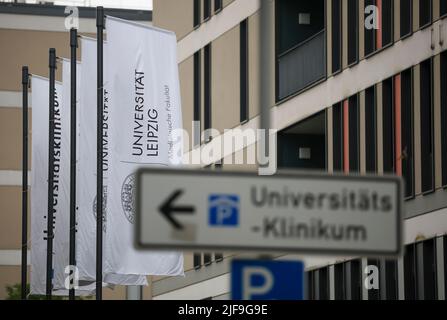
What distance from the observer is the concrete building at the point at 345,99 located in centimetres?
3206

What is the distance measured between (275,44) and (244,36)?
2540 millimetres

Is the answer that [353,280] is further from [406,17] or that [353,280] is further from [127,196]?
[406,17]

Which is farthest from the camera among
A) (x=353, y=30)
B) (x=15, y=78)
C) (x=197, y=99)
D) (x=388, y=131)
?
(x=15, y=78)

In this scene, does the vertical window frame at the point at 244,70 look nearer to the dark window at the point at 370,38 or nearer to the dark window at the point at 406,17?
the dark window at the point at 370,38

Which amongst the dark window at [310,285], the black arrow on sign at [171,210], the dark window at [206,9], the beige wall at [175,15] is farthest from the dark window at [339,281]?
the black arrow on sign at [171,210]

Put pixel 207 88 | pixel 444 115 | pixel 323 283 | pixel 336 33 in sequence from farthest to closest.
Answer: pixel 207 88
pixel 323 283
pixel 336 33
pixel 444 115

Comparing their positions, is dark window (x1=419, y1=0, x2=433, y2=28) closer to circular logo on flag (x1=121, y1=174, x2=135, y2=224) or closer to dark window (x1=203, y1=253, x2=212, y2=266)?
circular logo on flag (x1=121, y1=174, x2=135, y2=224)

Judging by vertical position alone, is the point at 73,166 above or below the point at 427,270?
above

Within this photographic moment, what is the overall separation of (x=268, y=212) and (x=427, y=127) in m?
23.9

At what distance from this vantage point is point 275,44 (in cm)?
4012

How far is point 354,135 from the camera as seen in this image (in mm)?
35469

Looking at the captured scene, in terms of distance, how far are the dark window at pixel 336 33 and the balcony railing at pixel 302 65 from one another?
2.38 feet

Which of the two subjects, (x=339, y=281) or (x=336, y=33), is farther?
(x=339, y=281)

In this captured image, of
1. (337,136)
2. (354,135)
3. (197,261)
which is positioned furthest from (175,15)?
(354,135)
